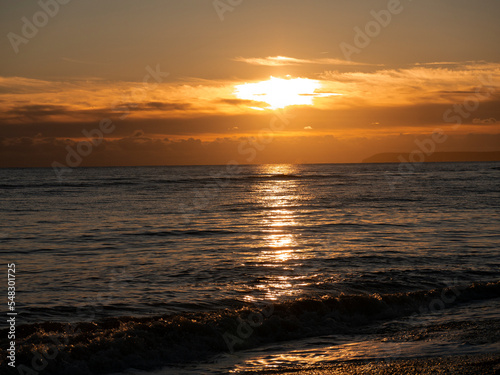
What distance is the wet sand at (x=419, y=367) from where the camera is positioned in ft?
23.7

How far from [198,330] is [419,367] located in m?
4.50

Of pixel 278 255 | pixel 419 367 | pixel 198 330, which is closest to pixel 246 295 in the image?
pixel 198 330

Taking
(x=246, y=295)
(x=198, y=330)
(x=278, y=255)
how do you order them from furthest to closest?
(x=278, y=255), (x=246, y=295), (x=198, y=330)

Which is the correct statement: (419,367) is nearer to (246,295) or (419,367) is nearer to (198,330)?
(198,330)

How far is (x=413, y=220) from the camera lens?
28.2m

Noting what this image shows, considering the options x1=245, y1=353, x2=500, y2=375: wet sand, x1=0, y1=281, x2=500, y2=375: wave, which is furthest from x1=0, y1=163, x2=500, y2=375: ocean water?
x1=245, y1=353, x2=500, y2=375: wet sand

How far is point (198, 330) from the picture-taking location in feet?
32.2

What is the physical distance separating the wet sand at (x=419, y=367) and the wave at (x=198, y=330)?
2.17m

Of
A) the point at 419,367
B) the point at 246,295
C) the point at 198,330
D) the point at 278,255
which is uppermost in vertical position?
the point at 278,255

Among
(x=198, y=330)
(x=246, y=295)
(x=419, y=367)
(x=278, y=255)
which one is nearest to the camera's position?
(x=419, y=367)

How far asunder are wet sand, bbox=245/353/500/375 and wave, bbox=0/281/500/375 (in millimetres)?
2169

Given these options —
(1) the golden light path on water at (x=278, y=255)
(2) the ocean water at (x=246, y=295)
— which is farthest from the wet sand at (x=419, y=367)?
(1) the golden light path on water at (x=278, y=255)

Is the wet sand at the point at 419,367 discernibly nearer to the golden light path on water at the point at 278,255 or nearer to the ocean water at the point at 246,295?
the ocean water at the point at 246,295

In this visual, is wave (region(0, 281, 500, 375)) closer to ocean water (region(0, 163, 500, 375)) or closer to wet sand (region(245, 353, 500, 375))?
ocean water (region(0, 163, 500, 375))
